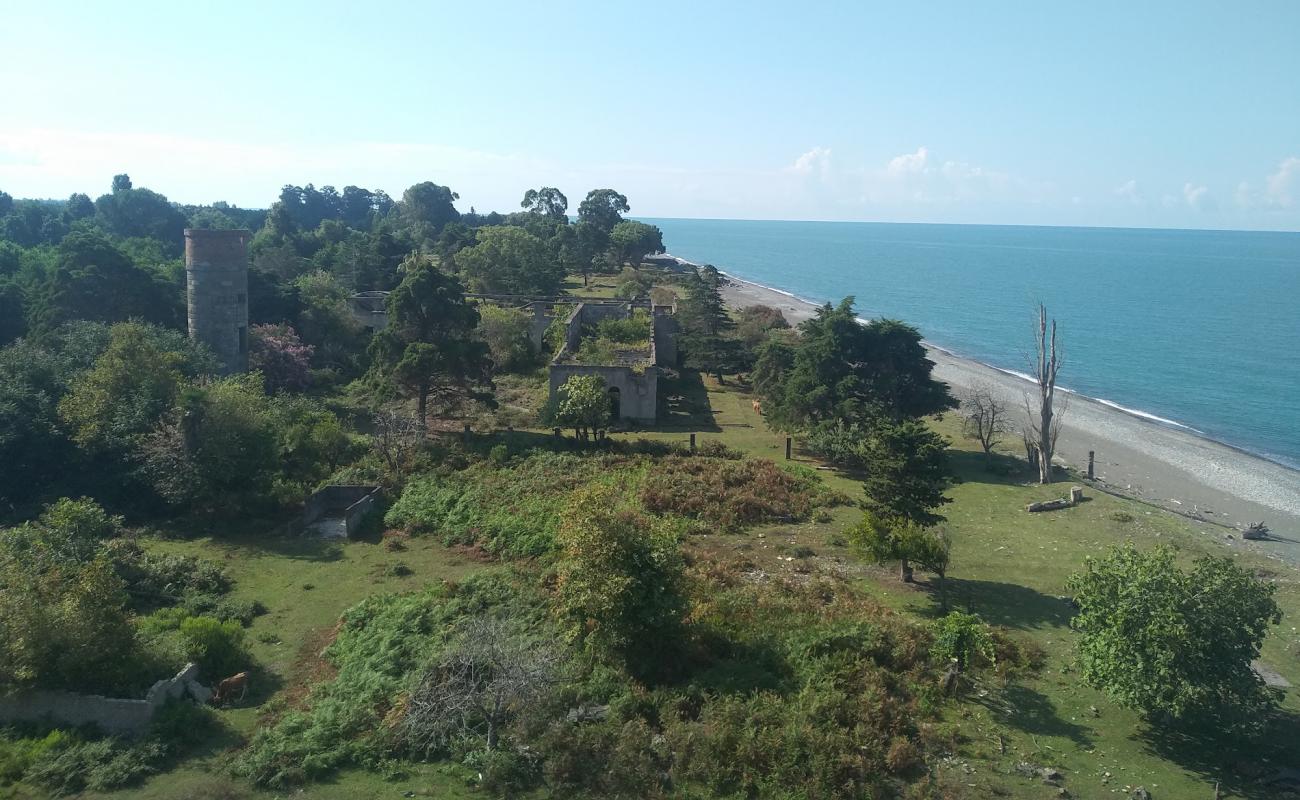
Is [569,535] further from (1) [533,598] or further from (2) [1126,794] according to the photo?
(2) [1126,794]

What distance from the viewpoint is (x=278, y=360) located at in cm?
3412

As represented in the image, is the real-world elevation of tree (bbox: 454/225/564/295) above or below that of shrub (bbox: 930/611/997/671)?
above

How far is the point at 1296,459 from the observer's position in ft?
129

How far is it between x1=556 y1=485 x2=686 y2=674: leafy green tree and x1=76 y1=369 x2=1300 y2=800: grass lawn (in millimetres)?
3373

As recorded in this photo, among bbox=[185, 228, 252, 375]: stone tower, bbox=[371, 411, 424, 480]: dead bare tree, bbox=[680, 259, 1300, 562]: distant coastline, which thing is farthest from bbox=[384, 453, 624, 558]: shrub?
bbox=[680, 259, 1300, 562]: distant coastline

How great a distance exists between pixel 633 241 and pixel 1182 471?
60.0m

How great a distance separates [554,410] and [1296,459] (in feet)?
113

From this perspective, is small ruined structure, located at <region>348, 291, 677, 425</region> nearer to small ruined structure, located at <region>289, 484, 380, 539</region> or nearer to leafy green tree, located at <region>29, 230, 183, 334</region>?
A: small ruined structure, located at <region>289, 484, 380, 539</region>

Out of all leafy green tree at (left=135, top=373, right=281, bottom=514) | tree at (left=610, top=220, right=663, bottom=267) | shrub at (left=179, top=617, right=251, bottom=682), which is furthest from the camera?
tree at (left=610, top=220, right=663, bottom=267)

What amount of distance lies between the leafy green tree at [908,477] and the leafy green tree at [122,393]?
64.8ft

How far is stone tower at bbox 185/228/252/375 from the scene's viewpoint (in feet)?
104

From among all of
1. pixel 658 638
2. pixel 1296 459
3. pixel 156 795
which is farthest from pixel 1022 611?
pixel 1296 459

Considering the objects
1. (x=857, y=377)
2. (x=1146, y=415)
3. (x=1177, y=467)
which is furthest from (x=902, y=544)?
(x=1146, y=415)

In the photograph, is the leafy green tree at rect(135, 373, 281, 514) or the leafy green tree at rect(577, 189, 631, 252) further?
the leafy green tree at rect(577, 189, 631, 252)
